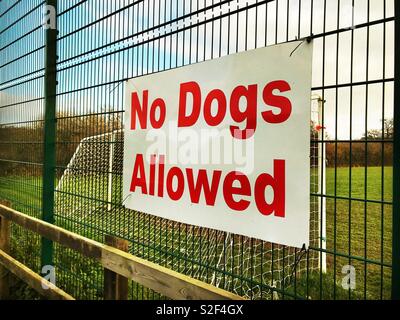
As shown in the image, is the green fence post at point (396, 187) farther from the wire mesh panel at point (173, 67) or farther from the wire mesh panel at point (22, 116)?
the wire mesh panel at point (22, 116)

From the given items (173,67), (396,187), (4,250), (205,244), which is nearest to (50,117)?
(4,250)

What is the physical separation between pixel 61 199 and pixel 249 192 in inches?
92.9

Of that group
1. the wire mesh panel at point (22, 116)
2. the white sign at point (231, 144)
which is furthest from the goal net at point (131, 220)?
the wire mesh panel at point (22, 116)

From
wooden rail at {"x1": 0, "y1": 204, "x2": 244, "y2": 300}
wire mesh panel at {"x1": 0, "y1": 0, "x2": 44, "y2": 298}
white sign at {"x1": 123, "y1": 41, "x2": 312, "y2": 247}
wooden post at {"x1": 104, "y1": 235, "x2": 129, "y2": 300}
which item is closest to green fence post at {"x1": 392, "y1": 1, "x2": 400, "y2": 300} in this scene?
white sign at {"x1": 123, "y1": 41, "x2": 312, "y2": 247}

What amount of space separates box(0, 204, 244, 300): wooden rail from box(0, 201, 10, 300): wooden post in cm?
119

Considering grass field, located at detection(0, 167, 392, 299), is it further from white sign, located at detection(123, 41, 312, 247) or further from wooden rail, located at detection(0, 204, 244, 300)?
wooden rail, located at detection(0, 204, 244, 300)

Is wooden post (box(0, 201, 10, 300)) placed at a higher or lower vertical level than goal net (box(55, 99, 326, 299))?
lower

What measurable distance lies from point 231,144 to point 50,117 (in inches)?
94.5

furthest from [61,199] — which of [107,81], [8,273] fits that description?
[107,81]

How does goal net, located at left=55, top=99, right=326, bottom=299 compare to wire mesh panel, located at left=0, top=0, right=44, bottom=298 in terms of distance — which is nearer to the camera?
goal net, located at left=55, top=99, right=326, bottom=299

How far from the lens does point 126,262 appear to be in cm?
227

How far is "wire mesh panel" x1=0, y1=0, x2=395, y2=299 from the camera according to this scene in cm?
171

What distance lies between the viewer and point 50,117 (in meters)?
3.90

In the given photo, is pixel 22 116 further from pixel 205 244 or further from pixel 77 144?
pixel 205 244
